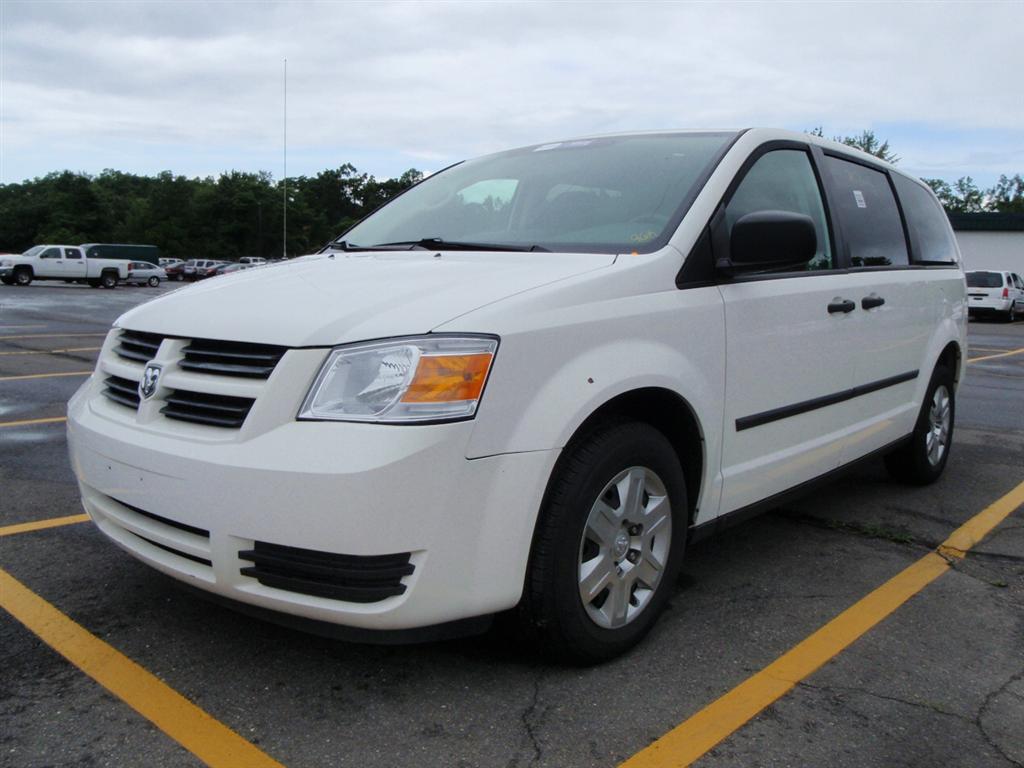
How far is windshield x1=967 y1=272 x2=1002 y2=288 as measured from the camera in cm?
2759

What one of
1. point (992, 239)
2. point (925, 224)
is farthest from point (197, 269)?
point (925, 224)

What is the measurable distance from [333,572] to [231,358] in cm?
69

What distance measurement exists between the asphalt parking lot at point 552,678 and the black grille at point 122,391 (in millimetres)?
762

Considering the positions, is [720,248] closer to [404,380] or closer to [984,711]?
[404,380]

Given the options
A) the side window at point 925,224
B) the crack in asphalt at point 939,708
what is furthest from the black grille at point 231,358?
the side window at point 925,224

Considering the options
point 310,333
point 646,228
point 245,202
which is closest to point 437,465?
point 310,333

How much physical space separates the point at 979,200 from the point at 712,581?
368ft

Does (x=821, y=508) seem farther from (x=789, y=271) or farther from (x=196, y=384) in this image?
(x=196, y=384)

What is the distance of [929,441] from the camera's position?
504 cm

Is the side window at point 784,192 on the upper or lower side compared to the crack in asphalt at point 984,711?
upper

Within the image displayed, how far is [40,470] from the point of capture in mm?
4961

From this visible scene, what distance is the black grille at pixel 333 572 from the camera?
224 cm

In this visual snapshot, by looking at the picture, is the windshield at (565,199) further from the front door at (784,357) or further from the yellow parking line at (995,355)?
the yellow parking line at (995,355)

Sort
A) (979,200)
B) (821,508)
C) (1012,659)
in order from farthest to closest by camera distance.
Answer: (979,200)
(821,508)
(1012,659)
